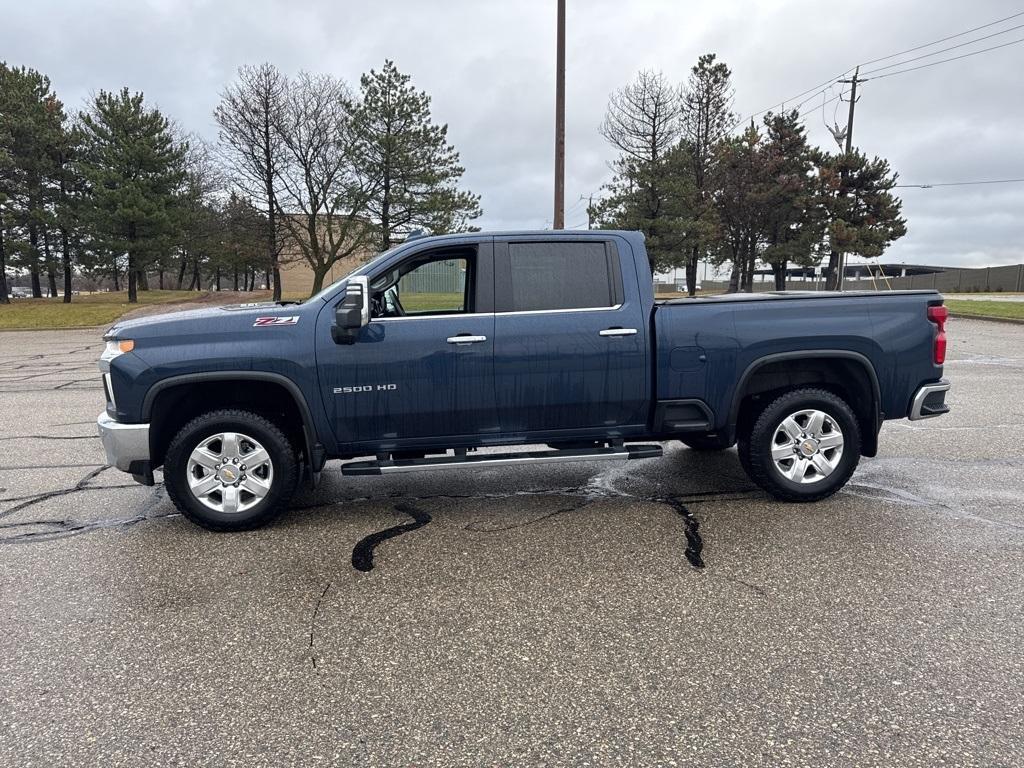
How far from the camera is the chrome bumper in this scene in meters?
4.15

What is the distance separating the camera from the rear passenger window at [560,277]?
456cm

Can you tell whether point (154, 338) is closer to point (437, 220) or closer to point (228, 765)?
point (228, 765)

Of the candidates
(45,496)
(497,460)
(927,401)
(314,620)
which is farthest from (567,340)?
(45,496)

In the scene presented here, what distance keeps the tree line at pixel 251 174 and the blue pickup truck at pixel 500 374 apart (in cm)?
2753

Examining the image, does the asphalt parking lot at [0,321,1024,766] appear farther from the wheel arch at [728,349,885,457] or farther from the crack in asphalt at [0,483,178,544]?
the wheel arch at [728,349,885,457]

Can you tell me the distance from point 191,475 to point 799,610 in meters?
3.69

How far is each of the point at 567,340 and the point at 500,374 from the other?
0.51m

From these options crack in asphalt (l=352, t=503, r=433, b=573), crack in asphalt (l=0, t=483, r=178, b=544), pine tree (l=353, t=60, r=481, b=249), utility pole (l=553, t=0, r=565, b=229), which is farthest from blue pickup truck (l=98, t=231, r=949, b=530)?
pine tree (l=353, t=60, r=481, b=249)

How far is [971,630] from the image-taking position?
3.03 metres

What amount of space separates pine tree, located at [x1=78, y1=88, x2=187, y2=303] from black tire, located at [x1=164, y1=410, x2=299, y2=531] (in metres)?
33.1

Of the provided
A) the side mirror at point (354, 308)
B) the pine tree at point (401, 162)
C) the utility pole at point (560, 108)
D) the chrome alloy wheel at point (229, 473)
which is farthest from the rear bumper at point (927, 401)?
the pine tree at point (401, 162)

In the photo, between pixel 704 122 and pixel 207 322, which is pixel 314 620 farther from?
pixel 704 122

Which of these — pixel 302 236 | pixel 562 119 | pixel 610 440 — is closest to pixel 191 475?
pixel 610 440

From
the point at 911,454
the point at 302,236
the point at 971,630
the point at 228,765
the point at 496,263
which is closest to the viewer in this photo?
the point at 228,765
